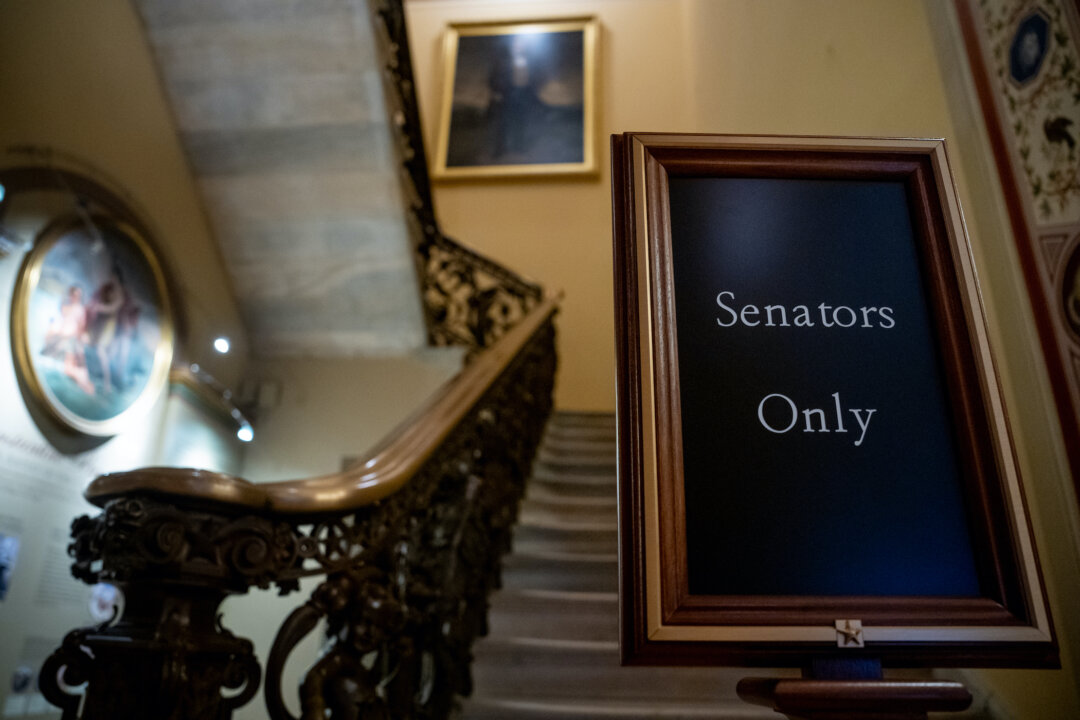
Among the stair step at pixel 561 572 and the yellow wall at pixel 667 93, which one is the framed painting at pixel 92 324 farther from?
the yellow wall at pixel 667 93

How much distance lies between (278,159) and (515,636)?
3.56 meters

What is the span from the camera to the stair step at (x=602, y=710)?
2508 millimetres

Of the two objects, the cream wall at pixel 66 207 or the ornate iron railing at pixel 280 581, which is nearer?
the ornate iron railing at pixel 280 581

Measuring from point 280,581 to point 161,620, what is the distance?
279 mm

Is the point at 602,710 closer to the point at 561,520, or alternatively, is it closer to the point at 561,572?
the point at 561,572

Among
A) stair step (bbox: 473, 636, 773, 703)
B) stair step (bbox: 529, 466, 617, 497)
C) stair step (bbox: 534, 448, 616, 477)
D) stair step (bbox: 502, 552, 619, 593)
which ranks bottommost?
stair step (bbox: 473, 636, 773, 703)

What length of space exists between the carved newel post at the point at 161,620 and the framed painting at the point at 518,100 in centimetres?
677

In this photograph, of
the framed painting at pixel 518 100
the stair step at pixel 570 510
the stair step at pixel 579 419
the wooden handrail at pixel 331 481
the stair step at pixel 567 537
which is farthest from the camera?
the framed painting at pixel 518 100

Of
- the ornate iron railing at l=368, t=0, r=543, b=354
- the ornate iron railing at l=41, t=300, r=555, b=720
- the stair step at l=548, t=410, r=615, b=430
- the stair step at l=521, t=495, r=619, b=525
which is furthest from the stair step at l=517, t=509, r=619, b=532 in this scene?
the ornate iron railing at l=368, t=0, r=543, b=354

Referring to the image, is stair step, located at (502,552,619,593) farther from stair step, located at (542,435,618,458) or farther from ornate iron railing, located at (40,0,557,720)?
stair step, located at (542,435,618,458)

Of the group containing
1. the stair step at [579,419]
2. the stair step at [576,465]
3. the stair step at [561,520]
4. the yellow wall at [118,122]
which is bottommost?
the stair step at [561,520]

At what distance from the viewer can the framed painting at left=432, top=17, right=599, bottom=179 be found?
26.6ft

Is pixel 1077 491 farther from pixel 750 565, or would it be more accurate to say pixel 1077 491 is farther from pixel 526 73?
pixel 526 73

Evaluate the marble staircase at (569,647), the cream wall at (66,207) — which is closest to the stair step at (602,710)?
the marble staircase at (569,647)
